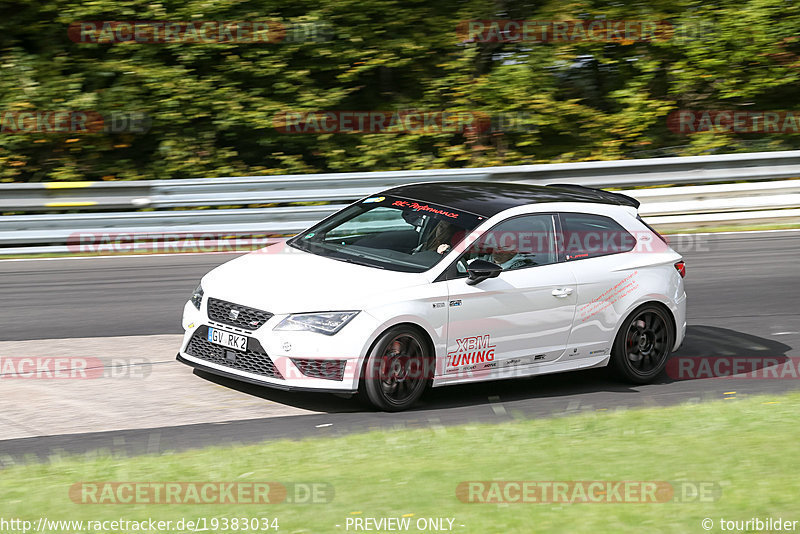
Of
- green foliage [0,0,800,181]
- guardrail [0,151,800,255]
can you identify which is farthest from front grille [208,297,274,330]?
green foliage [0,0,800,181]

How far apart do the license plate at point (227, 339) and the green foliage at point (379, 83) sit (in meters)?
9.86

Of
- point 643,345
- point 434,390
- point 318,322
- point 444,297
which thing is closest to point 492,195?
point 444,297

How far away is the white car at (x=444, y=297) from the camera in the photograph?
24.1ft

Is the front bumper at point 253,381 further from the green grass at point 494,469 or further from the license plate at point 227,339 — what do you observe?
the green grass at point 494,469

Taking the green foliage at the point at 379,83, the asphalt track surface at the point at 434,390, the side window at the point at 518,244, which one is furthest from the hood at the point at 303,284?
the green foliage at the point at 379,83

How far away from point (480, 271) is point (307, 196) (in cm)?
703

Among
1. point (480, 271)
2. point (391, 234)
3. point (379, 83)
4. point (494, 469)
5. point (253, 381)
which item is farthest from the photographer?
point (379, 83)

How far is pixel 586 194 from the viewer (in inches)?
369

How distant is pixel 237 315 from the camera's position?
24.7 ft

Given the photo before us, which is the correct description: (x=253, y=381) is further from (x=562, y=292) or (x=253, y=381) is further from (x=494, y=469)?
(x=562, y=292)

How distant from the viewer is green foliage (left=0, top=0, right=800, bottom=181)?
1675 cm

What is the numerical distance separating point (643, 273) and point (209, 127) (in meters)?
10.2

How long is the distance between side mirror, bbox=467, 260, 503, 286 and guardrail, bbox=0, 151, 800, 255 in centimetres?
640

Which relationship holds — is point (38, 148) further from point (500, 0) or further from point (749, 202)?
point (749, 202)
